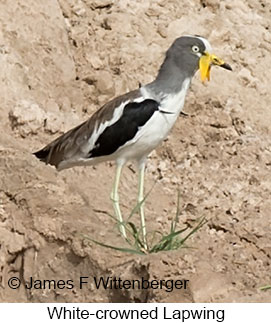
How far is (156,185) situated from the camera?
9.84m

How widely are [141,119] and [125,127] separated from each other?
16 centimetres

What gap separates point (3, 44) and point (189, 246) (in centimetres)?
347

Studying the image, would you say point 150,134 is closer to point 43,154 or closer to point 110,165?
point 43,154

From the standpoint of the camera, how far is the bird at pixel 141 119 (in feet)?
25.5

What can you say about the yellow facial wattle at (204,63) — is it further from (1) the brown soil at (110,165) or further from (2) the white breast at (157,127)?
(1) the brown soil at (110,165)

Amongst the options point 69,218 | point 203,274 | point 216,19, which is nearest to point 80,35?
point 216,19

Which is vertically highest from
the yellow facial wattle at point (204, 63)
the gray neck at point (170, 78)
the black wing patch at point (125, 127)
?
the yellow facial wattle at point (204, 63)

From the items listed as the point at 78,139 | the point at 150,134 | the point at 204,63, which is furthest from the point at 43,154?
the point at 204,63

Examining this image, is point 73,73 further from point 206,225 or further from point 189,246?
point 189,246

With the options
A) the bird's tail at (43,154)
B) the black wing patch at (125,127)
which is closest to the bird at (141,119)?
the black wing patch at (125,127)

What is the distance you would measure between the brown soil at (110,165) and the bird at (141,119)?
293 millimetres

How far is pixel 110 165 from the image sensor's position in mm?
9742

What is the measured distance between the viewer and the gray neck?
7875 millimetres

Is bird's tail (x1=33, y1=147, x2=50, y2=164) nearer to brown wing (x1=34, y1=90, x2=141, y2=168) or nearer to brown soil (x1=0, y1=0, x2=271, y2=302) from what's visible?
brown wing (x1=34, y1=90, x2=141, y2=168)
